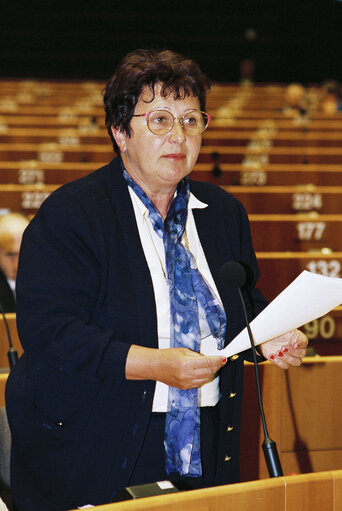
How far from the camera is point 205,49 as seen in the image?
39.0 feet

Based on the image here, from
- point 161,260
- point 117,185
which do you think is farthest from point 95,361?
point 117,185

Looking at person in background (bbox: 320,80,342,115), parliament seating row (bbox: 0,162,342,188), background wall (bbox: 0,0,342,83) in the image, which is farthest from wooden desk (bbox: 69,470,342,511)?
background wall (bbox: 0,0,342,83)

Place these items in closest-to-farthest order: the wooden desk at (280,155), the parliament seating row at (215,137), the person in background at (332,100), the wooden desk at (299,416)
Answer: the wooden desk at (299,416)
the wooden desk at (280,155)
the parliament seating row at (215,137)
the person in background at (332,100)

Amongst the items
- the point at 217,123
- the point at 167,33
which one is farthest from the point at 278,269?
the point at 167,33

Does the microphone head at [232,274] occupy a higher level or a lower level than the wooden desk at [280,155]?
lower

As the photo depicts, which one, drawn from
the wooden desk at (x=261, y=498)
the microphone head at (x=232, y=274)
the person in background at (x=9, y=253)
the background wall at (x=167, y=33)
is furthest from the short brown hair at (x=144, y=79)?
the background wall at (x=167, y=33)

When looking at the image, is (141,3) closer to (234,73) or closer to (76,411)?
(234,73)

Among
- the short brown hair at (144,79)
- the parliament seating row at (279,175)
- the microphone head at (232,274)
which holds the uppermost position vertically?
the parliament seating row at (279,175)

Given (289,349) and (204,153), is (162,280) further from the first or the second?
(204,153)

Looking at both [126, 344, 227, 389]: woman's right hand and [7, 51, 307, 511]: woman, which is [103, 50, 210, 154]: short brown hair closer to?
[7, 51, 307, 511]: woman

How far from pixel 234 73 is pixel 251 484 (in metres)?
11.6

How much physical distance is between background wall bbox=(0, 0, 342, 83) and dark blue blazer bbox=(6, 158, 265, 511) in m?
10.7

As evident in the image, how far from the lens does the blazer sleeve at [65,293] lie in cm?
119

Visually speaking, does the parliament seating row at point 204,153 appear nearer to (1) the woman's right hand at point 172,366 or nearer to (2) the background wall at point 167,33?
(1) the woman's right hand at point 172,366
